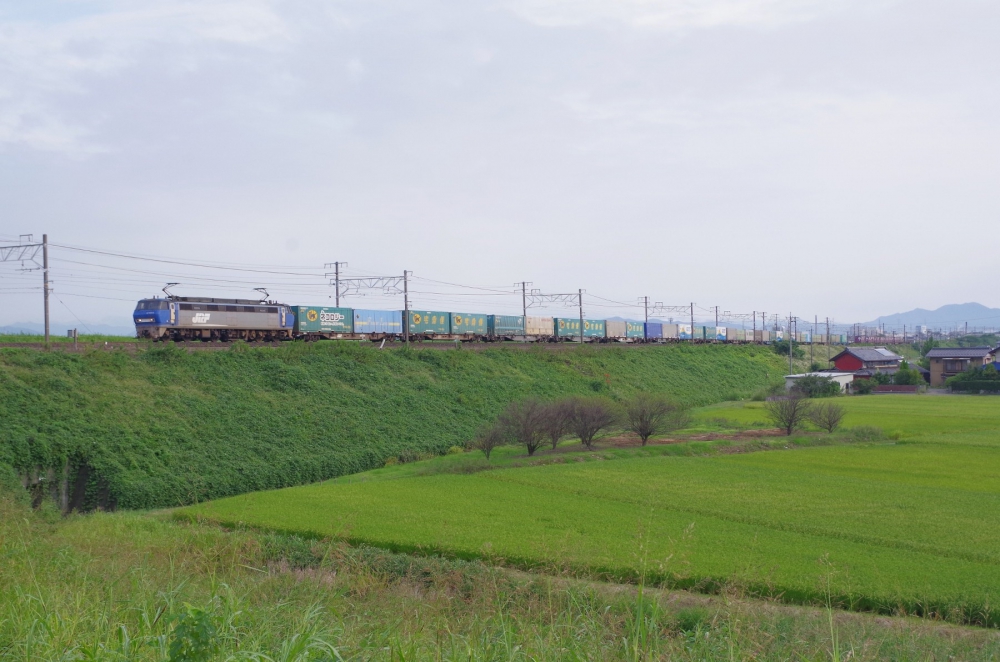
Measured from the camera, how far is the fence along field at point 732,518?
13406mm

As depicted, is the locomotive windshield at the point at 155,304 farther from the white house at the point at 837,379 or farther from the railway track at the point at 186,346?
the white house at the point at 837,379

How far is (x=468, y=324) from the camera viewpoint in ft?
192

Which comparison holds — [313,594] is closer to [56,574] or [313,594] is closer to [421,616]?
[421,616]

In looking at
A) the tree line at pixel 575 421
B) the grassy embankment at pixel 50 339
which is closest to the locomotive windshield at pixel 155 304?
the grassy embankment at pixel 50 339

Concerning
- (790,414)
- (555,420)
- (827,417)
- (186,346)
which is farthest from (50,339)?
(827,417)

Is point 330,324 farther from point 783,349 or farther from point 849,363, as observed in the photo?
point 783,349

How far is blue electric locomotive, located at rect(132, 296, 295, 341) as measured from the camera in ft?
121

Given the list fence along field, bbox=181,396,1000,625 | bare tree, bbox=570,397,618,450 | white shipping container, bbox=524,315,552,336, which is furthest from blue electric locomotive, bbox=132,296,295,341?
white shipping container, bbox=524,315,552,336

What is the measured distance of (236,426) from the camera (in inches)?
1167

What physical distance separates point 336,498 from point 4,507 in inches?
347

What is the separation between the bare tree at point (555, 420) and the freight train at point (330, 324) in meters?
16.6

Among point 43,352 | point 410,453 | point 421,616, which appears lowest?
point 410,453

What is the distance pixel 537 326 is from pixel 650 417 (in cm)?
3156

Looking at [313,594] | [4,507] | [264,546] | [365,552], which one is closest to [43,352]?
[4,507]
